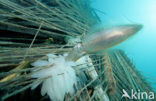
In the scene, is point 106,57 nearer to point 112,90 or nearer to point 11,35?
point 112,90

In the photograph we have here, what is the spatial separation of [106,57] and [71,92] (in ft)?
1.28

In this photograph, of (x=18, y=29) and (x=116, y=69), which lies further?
(x=116, y=69)

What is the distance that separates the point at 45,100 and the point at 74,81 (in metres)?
0.15

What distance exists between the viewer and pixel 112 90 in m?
0.74

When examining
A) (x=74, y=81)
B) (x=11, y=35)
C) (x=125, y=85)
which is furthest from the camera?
(x=125, y=85)

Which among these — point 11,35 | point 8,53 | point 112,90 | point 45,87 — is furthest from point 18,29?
point 112,90

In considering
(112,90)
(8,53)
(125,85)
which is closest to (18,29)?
(8,53)

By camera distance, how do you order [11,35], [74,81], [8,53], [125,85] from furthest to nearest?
1. [125,85]
2. [11,35]
3. [74,81]
4. [8,53]

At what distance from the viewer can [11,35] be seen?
638mm

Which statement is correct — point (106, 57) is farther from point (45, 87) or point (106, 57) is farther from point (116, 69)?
point (45, 87)

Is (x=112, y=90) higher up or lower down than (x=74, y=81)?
lower down

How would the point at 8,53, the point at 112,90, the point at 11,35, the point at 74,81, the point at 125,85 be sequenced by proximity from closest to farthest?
the point at 8,53
the point at 74,81
the point at 11,35
the point at 112,90
the point at 125,85

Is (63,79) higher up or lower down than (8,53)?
lower down

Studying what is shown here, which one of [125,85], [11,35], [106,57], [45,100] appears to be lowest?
[125,85]
